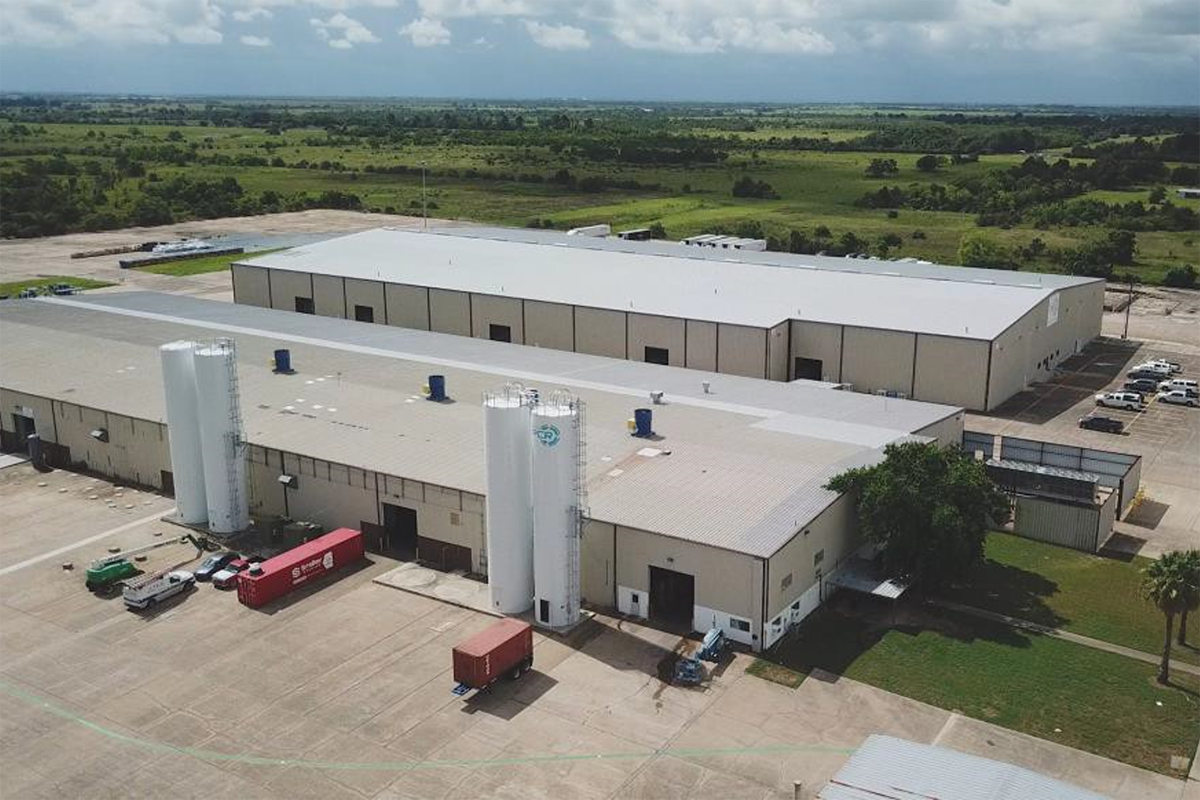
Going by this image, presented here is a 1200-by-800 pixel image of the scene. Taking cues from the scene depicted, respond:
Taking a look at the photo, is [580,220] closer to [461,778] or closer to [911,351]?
[911,351]

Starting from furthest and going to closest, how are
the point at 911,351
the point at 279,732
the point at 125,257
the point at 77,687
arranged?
the point at 125,257, the point at 911,351, the point at 77,687, the point at 279,732

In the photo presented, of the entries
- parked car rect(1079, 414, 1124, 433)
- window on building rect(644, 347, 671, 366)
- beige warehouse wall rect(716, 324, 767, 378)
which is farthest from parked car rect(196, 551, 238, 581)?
parked car rect(1079, 414, 1124, 433)

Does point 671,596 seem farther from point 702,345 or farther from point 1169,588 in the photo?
point 702,345

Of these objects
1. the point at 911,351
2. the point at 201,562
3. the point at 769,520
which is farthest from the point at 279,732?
the point at 911,351

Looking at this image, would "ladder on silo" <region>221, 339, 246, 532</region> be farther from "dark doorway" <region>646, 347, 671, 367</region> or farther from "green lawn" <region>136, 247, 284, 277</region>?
"green lawn" <region>136, 247, 284, 277</region>

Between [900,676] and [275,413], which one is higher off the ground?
[275,413]

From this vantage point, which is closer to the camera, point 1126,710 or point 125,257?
point 1126,710

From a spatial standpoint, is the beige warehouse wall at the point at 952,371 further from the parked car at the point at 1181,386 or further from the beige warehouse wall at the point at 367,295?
the beige warehouse wall at the point at 367,295
